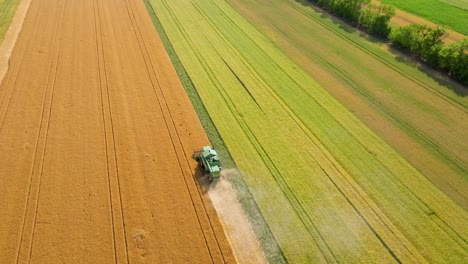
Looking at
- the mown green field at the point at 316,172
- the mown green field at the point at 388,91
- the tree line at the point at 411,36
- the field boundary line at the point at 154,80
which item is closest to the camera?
the mown green field at the point at 316,172

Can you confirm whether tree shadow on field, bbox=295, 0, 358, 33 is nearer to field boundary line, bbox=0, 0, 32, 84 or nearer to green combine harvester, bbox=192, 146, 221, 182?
green combine harvester, bbox=192, 146, 221, 182

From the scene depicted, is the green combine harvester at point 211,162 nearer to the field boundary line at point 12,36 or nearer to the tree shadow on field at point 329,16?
the field boundary line at point 12,36

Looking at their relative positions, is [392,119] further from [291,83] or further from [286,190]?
[286,190]

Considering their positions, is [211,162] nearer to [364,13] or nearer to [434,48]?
[434,48]

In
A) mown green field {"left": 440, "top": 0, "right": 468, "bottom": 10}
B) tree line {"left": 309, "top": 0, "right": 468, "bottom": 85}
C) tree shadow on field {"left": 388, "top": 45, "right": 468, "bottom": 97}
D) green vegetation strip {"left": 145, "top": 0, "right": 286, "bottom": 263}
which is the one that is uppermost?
mown green field {"left": 440, "top": 0, "right": 468, "bottom": 10}

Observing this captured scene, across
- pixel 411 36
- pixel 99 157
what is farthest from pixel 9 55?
pixel 411 36

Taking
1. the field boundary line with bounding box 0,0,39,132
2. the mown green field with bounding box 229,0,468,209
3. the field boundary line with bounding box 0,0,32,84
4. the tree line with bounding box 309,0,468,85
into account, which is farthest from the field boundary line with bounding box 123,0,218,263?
the tree line with bounding box 309,0,468,85

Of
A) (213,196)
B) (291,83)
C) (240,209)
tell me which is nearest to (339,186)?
(240,209)

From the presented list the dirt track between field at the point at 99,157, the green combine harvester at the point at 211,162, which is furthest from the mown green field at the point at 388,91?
the dirt track between field at the point at 99,157

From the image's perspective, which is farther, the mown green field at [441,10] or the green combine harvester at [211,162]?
the mown green field at [441,10]
